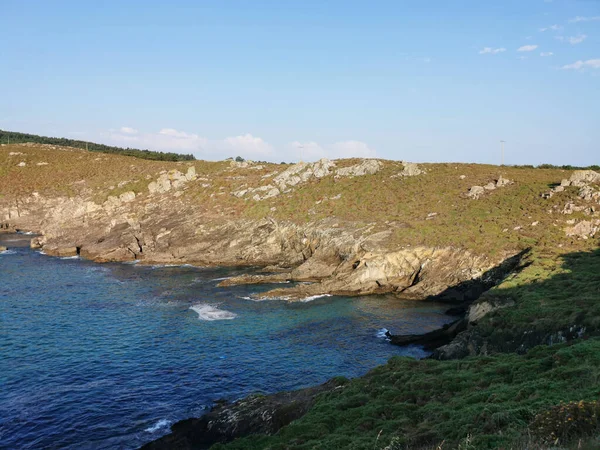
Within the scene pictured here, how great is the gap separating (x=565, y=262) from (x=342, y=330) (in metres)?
29.6

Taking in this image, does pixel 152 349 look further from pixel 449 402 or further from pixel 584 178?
pixel 584 178

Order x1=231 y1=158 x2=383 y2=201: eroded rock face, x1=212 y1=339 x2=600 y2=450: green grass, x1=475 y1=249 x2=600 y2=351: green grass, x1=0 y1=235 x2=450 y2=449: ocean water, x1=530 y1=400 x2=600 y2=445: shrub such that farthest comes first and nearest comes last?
x1=231 y1=158 x2=383 y2=201: eroded rock face, x1=0 y1=235 x2=450 y2=449: ocean water, x1=475 y1=249 x2=600 y2=351: green grass, x1=212 y1=339 x2=600 y2=450: green grass, x1=530 y1=400 x2=600 y2=445: shrub

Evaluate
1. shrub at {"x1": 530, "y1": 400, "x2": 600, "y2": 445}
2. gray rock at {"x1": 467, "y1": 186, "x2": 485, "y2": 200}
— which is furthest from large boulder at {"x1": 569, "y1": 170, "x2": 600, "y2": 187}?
shrub at {"x1": 530, "y1": 400, "x2": 600, "y2": 445}

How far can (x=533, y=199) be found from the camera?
8319 cm

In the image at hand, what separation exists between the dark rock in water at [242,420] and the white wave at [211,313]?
24756 mm

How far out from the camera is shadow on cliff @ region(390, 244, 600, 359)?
33281mm

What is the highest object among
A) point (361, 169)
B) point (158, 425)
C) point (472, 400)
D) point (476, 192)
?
point (361, 169)

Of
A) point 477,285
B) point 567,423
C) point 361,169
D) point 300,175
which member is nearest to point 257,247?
point 300,175

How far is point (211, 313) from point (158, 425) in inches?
1051

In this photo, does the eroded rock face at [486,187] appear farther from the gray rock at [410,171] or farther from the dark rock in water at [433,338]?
the dark rock in water at [433,338]

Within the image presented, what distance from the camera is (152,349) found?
4775 centimetres

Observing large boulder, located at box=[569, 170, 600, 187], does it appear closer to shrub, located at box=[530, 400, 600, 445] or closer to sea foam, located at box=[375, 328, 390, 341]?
sea foam, located at box=[375, 328, 390, 341]

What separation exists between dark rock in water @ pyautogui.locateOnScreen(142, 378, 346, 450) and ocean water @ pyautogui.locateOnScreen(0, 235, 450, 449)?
221 cm

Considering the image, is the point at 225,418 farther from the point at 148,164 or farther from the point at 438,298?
the point at 148,164
